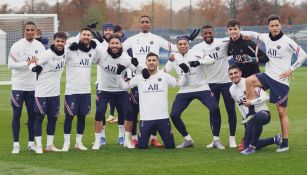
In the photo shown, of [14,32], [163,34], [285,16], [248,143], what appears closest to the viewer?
[248,143]

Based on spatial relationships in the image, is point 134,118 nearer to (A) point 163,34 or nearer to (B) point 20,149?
(B) point 20,149

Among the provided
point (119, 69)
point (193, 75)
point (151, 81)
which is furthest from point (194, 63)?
point (119, 69)

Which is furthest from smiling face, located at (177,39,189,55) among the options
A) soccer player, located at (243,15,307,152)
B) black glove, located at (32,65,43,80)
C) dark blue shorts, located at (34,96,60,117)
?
black glove, located at (32,65,43,80)

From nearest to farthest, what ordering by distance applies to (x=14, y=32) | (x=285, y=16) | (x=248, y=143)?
(x=248, y=143) < (x=14, y=32) < (x=285, y=16)

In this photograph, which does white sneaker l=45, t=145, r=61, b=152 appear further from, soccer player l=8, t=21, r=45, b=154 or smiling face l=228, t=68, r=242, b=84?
smiling face l=228, t=68, r=242, b=84

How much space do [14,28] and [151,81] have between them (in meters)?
13.4

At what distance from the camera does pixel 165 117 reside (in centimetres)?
1220

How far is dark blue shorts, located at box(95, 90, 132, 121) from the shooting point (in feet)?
40.1

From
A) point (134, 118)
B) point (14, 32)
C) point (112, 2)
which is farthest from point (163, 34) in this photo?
point (134, 118)

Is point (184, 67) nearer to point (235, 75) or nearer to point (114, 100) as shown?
point (235, 75)

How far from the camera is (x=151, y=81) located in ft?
39.9

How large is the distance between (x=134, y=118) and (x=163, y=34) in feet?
105

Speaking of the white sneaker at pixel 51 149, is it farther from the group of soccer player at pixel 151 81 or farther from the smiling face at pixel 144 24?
the smiling face at pixel 144 24

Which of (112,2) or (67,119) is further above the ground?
(112,2)
